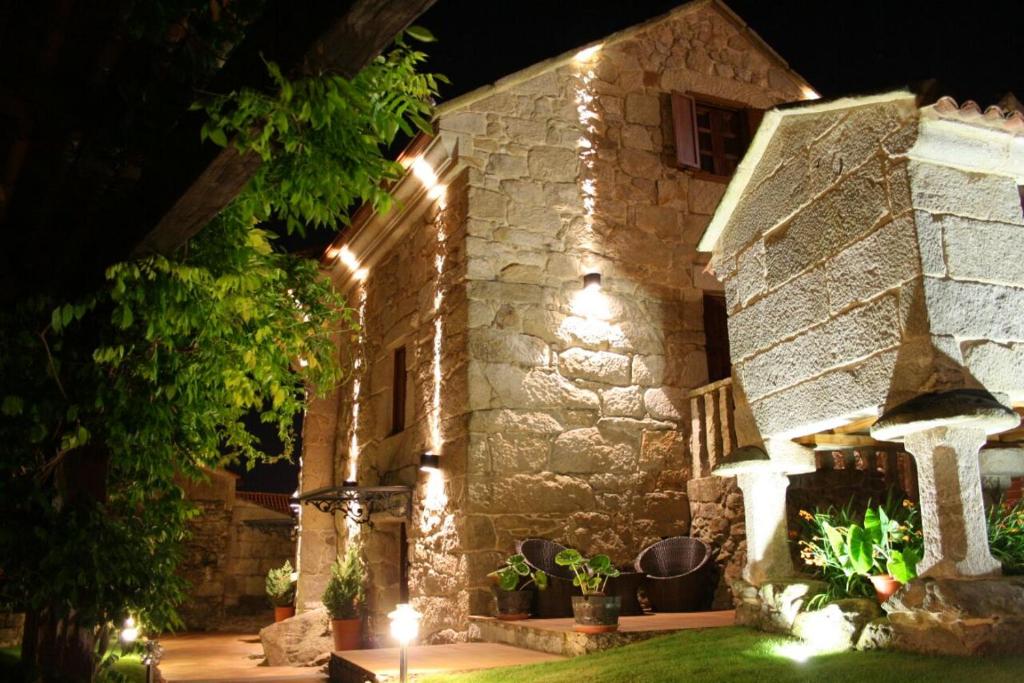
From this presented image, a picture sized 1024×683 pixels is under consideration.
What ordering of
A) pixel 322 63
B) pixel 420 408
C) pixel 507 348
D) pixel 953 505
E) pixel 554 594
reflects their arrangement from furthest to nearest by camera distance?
pixel 420 408
pixel 507 348
pixel 554 594
pixel 953 505
pixel 322 63

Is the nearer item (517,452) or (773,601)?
(773,601)

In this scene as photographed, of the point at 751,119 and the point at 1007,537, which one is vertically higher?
the point at 751,119

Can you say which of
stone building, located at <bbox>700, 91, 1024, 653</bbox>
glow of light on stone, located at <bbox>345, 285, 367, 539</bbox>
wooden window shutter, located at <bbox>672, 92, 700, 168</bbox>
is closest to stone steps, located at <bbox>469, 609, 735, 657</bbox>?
stone building, located at <bbox>700, 91, 1024, 653</bbox>

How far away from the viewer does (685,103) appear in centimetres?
998

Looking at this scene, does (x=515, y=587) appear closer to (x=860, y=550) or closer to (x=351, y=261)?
(x=860, y=550)

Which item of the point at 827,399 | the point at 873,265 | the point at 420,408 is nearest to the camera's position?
the point at 873,265

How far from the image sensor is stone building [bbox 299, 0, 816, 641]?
27.5 ft

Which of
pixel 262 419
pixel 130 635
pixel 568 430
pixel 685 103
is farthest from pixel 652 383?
pixel 130 635

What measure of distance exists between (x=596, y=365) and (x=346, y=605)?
13.0ft

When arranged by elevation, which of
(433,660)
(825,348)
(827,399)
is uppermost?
(825,348)

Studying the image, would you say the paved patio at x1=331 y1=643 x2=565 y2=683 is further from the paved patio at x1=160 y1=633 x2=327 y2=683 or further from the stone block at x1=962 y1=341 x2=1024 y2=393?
the stone block at x1=962 y1=341 x2=1024 y2=393

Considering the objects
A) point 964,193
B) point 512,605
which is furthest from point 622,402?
point 964,193

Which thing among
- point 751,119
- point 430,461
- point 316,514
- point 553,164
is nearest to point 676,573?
point 430,461

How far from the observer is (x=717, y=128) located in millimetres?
10422
